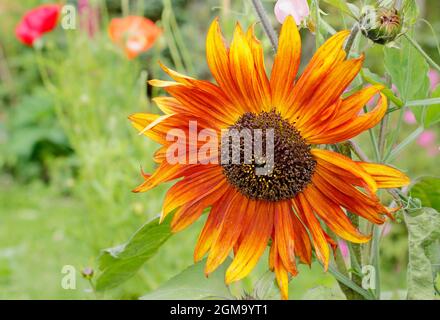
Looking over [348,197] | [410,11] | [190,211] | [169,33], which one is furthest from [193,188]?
[169,33]

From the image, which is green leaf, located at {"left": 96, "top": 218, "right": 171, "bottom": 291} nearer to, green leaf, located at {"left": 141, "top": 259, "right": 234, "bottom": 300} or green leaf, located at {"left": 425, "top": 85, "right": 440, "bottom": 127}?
green leaf, located at {"left": 141, "top": 259, "right": 234, "bottom": 300}

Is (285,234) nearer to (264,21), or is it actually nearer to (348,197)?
(348,197)

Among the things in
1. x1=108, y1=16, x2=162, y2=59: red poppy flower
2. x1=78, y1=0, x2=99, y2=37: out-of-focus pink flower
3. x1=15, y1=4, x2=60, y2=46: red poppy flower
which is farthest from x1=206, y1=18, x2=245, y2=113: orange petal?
x1=78, y1=0, x2=99, y2=37: out-of-focus pink flower

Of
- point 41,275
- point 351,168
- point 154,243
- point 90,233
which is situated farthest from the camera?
point 41,275

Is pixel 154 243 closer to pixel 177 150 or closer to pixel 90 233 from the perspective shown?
pixel 177 150

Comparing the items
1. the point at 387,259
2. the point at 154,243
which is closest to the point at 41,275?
the point at 387,259

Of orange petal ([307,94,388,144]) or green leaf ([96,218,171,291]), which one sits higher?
orange petal ([307,94,388,144])

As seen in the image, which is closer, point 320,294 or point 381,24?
point 381,24
